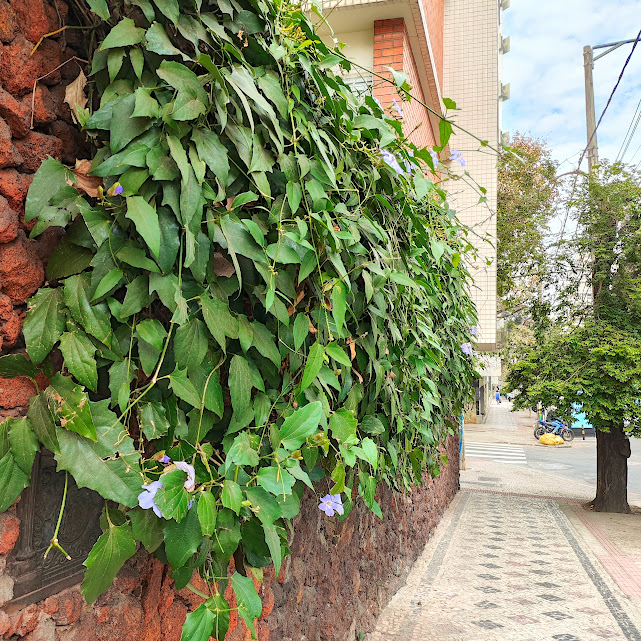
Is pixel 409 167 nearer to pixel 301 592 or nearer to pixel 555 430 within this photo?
pixel 301 592

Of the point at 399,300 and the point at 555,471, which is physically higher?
the point at 399,300

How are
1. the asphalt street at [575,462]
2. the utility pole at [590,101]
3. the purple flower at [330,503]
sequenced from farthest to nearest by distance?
the asphalt street at [575,462]
the utility pole at [590,101]
the purple flower at [330,503]

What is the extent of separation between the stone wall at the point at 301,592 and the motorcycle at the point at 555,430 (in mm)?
18133

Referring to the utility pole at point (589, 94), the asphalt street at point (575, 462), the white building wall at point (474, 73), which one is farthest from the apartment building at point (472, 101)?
the asphalt street at point (575, 462)

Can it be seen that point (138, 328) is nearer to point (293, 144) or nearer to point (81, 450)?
point (81, 450)

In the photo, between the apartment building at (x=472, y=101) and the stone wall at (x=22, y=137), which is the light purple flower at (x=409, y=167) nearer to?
the stone wall at (x=22, y=137)

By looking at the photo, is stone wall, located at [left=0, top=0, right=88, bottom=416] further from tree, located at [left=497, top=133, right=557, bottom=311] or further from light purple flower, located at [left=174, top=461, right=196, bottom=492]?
tree, located at [left=497, top=133, right=557, bottom=311]

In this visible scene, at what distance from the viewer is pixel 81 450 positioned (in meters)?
1.13

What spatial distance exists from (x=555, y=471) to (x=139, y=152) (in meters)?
16.4

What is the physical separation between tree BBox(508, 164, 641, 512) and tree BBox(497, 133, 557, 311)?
583 cm

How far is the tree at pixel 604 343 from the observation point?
8.72m

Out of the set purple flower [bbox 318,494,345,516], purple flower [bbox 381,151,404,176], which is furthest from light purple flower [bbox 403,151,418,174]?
purple flower [bbox 318,494,345,516]

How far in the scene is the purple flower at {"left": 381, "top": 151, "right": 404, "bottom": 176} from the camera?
7.68 ft

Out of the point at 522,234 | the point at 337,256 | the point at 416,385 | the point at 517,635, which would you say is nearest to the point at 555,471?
the point at 522,234
